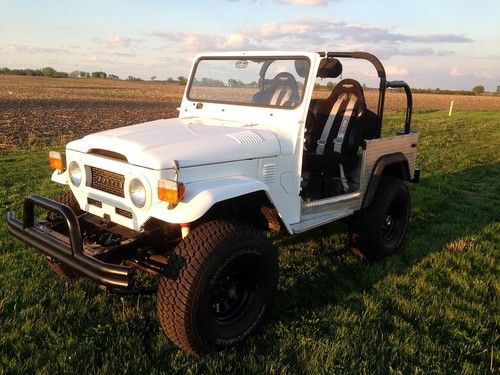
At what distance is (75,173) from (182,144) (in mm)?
1011

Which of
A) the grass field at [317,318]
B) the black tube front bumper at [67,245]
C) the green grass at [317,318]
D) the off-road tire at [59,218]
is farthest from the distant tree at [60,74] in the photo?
the black tube front bumper at [67,245]

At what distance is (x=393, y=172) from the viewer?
5.51 metres

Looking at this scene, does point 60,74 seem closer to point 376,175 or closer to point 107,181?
point 376,175

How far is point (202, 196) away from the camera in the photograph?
3000mm

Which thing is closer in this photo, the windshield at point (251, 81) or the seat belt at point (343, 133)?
the windshield at point (251, 81)

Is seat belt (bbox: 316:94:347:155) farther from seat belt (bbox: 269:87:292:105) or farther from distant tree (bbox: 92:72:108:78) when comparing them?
distant tree (bbox: 92:72:108:78)

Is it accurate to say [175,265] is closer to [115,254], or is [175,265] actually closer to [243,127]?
[115,254]

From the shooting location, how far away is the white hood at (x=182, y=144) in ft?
10.3

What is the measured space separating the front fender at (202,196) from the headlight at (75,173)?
969mm

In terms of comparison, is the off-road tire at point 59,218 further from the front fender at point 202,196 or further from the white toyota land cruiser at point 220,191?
the front fender at point 202,196

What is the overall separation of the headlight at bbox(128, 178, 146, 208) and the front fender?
137 millimetres

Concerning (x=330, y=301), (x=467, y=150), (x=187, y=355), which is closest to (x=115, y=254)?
(x=187, y=355)

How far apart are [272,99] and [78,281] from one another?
2448 mm

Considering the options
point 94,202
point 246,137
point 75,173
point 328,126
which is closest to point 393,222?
point 328,126
